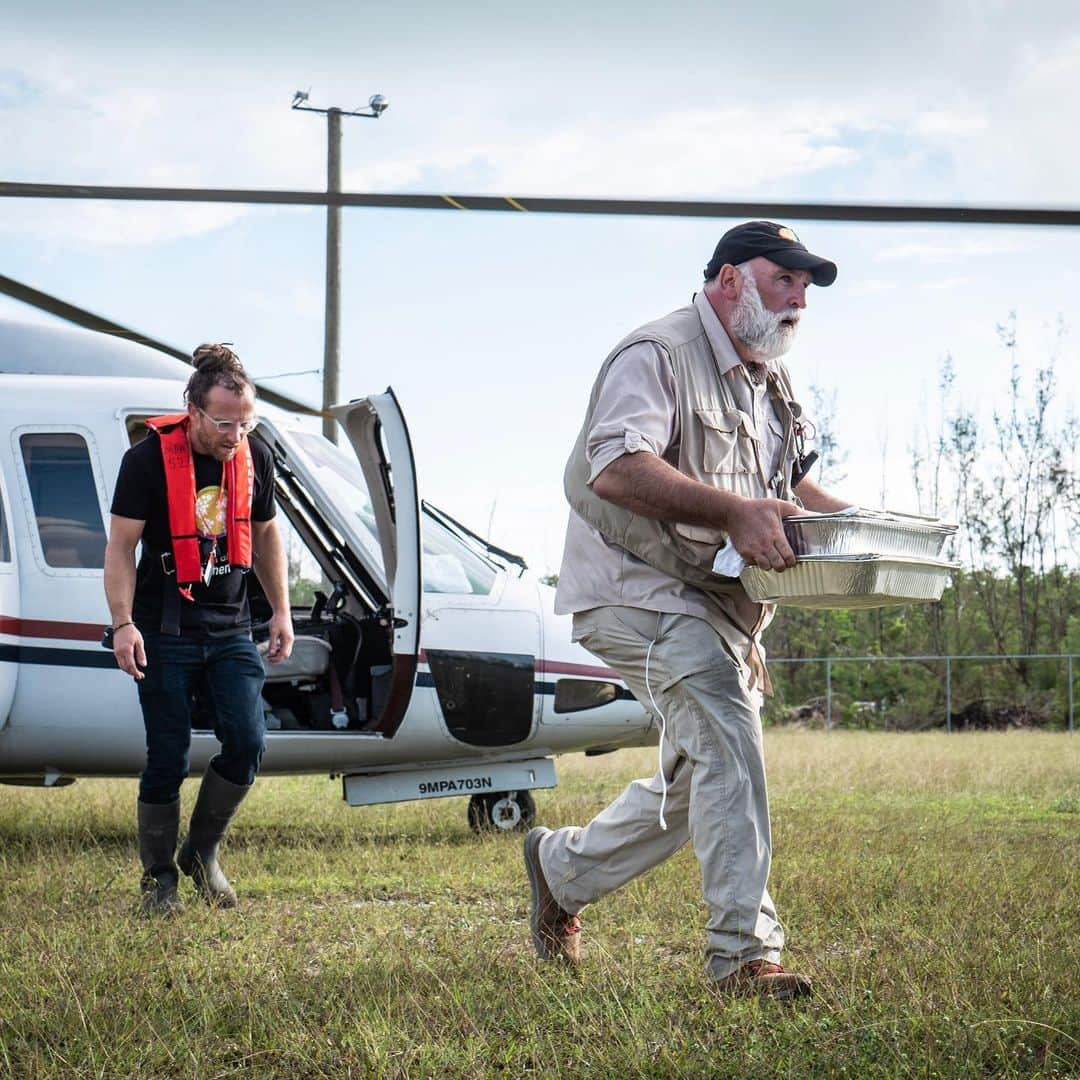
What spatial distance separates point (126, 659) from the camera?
479 cm

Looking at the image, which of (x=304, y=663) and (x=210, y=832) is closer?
(x=210, y=832)

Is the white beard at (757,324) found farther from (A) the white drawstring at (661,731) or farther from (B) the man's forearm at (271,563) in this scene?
(B) the man's forearm at (271,563)

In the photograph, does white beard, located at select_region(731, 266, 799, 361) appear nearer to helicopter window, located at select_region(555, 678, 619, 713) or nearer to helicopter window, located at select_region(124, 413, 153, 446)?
helicopter window, located at select_region(555, 678, 619, 713)

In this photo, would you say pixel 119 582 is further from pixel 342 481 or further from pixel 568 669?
pixel 568 669

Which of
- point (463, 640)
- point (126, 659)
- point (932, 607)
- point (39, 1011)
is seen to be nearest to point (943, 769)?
point (463, 640)

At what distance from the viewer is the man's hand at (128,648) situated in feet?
15.7

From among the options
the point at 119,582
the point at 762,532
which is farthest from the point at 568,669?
the point at 762,532

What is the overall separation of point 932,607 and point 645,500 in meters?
22.0

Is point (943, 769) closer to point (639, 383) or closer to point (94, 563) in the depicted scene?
point (94, 563)

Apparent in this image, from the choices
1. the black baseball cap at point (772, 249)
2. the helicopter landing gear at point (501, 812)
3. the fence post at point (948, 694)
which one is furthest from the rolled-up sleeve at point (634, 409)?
the fence post at point (948, 694)

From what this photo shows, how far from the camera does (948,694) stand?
68.4ft

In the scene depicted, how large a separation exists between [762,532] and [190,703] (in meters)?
2.53

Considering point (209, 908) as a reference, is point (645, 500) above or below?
above

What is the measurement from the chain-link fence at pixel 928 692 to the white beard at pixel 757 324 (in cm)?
1787
